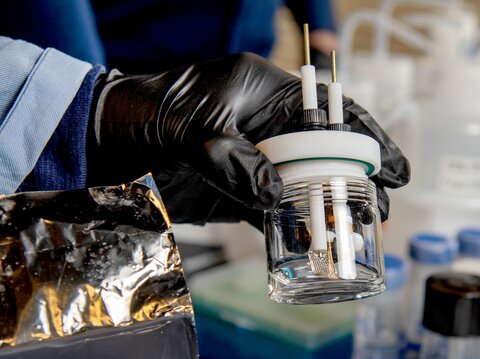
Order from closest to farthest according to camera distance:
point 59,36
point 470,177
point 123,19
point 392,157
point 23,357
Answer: point 23,357 < point 392,157 < point 59,36 < point 123,19 < point 470,177

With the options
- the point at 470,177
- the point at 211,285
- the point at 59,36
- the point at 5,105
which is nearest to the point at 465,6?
the point at 470,177

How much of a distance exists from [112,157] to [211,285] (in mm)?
657

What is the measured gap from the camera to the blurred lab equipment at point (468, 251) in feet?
2.84

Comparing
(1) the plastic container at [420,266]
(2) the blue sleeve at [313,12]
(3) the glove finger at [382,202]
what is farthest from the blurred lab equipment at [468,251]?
(2) the blue sleeve at [313,12]

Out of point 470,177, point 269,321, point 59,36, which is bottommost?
point 269,321

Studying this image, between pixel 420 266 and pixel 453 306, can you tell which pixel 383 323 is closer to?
pixel 420 266

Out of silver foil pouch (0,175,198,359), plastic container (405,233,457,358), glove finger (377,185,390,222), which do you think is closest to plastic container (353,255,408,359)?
plastic container (405,233,457,358)

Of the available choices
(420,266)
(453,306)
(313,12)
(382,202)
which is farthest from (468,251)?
(313,12)

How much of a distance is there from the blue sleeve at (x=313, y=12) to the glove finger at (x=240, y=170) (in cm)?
95

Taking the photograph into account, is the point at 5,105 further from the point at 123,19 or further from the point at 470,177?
the point at 470,177

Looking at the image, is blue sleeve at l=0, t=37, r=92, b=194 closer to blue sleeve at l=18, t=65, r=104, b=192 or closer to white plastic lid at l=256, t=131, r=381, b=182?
blue sleeve at l=18, t=65, r=104, b=192

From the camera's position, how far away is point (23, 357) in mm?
305

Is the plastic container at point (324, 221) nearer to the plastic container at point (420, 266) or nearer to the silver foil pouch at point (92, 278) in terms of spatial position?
the silver foil pouch at point (92, 278)

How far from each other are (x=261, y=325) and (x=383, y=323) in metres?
0.19
